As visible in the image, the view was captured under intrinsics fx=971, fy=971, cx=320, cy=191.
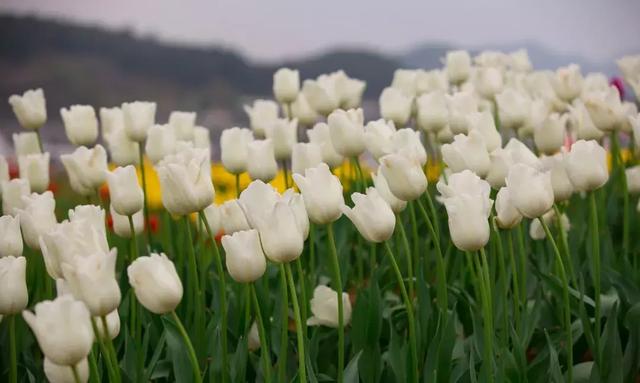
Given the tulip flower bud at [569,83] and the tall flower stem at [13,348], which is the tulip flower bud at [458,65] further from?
the tall flower stem at [13,348]

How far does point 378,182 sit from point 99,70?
21.8 feet

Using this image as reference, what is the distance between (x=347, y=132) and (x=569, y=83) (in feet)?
3.08

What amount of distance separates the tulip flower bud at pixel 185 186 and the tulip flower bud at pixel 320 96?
0.91 meters

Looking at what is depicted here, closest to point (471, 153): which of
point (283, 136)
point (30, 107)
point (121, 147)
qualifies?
point (283, 136)

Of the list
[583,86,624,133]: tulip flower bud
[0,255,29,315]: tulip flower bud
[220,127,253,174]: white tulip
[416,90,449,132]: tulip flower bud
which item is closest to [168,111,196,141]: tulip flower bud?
[220,127,253,174]: white tulip

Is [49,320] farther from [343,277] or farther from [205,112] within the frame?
[205,112]

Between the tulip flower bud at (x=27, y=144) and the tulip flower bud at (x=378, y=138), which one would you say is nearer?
the tulip flower bud at (x=378, y=138)

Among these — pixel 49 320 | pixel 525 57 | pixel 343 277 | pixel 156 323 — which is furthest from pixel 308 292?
pixel 525 57

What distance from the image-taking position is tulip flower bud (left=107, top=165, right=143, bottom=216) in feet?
5.31

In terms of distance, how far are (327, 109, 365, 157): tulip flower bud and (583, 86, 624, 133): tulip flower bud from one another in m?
0.48

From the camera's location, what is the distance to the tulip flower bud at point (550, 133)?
2104 millimetres

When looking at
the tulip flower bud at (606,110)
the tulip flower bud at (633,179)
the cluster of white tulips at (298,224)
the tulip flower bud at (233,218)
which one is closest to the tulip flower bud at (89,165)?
the cluster of white tulips at (298,224)

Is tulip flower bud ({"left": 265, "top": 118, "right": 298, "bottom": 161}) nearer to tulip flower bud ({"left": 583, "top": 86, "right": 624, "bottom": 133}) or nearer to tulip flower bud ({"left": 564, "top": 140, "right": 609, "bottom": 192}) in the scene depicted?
tulip flower bud ({"left": 583, "top": 86, "right": 624, "bottom": 133})

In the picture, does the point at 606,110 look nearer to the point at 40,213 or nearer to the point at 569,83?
the point at 569,83
